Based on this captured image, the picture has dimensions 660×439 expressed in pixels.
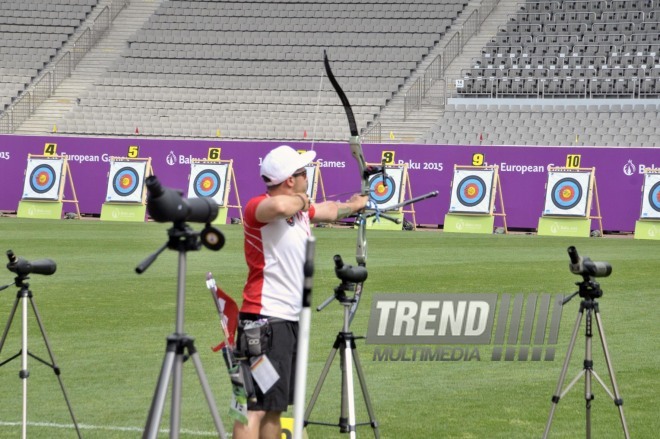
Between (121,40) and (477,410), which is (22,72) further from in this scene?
(477,410)

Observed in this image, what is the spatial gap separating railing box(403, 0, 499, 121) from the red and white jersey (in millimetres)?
32103

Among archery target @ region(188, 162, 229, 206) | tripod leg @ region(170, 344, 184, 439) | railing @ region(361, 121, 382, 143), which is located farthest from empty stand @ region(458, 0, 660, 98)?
tripod leg @ region(170, 344, 184, 439)

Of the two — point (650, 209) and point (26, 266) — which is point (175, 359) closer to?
point (26, 266)

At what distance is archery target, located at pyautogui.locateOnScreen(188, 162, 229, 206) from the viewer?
3222 centimetres

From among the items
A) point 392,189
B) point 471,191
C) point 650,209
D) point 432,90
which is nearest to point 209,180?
point 392,189

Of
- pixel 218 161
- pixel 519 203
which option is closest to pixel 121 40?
pixel 218 161

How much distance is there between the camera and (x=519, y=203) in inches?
1190

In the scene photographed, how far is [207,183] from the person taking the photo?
106 ft

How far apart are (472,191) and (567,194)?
2313mm

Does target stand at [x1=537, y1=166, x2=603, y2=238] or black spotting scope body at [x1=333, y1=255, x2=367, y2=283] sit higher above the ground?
target stand at [x1=537, y1=166, x2=603, y2=238]

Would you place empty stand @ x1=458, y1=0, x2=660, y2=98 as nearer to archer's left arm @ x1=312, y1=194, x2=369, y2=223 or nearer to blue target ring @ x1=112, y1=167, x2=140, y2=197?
blue target ring @ x1=112, y1=167, x2=140, y2=197

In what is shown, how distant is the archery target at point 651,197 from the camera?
93.9 feet

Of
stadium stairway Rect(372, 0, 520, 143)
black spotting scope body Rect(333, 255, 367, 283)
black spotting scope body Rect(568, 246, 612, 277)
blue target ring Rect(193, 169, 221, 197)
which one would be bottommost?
black spotting scope body Rect(333, 255, 367, 283)

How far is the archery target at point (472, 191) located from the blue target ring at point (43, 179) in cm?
1072
